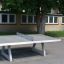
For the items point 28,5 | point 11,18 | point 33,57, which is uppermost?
point 28,5

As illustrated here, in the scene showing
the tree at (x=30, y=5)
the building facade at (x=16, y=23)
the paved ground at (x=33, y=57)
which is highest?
the tree at (x=30, y=5)

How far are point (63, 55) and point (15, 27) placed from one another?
12731 millimetres

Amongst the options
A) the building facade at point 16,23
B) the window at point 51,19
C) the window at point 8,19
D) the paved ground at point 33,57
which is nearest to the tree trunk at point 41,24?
the building facade at point 16,23

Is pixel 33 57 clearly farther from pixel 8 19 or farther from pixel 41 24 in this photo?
pixel 8 19

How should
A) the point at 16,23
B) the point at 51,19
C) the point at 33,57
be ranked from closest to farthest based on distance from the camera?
1. the point at 33,57
2. the point at 16,23
3. the point at 51,19

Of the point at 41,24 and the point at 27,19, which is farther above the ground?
the point at 27,19

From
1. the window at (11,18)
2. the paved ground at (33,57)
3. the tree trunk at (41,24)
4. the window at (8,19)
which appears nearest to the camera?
the paved ground at (33,57)

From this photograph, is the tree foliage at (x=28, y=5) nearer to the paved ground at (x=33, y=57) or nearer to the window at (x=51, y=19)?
the paved ground at (x=33, y=57)

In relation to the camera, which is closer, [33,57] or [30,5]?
[33,57]

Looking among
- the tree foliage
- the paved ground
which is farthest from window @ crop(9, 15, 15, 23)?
the paved ground

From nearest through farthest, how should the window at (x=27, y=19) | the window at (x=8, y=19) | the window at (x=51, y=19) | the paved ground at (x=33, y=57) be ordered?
the paved ground at (x=33, y=57) → the window at (x=8, y=19) → the window at (x=27, y=19) → the window at (x=51, y=19)

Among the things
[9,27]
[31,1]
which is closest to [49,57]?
[31,1]

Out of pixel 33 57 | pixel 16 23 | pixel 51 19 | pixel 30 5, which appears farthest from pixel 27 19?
pixel 33 57

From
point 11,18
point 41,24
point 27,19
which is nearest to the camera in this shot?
point 41,24
